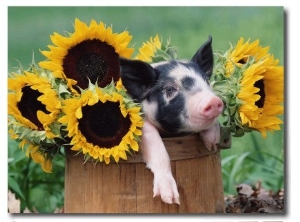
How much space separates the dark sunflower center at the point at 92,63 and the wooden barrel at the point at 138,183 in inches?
7.0

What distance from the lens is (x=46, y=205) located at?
226 centimetres

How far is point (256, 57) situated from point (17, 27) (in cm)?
60

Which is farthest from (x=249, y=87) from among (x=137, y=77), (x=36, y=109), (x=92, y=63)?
(x=36, y=109)

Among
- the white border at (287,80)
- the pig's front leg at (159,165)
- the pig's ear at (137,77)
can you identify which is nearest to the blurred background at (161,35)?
the white border at (287,80)

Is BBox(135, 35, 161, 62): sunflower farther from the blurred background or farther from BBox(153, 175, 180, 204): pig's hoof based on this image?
BBox(153, 175, 180, 204): pig's hoof

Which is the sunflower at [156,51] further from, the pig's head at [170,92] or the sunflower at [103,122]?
the sunflower at [103,122]

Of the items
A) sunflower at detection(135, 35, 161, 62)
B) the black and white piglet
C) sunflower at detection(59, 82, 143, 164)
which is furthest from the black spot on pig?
sunflower at detection(135, 35, 161, 62)

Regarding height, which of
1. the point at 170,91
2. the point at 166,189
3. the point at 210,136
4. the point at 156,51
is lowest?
the point at 166,189

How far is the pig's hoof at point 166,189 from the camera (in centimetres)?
163

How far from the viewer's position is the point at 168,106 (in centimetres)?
168

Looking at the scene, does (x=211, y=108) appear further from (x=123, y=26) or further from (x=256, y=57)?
(x=123, y=26)

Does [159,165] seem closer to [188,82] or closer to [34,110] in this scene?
[188,82]

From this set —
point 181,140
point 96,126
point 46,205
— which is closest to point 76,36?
point 96,126

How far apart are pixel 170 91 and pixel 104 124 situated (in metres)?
0.16
